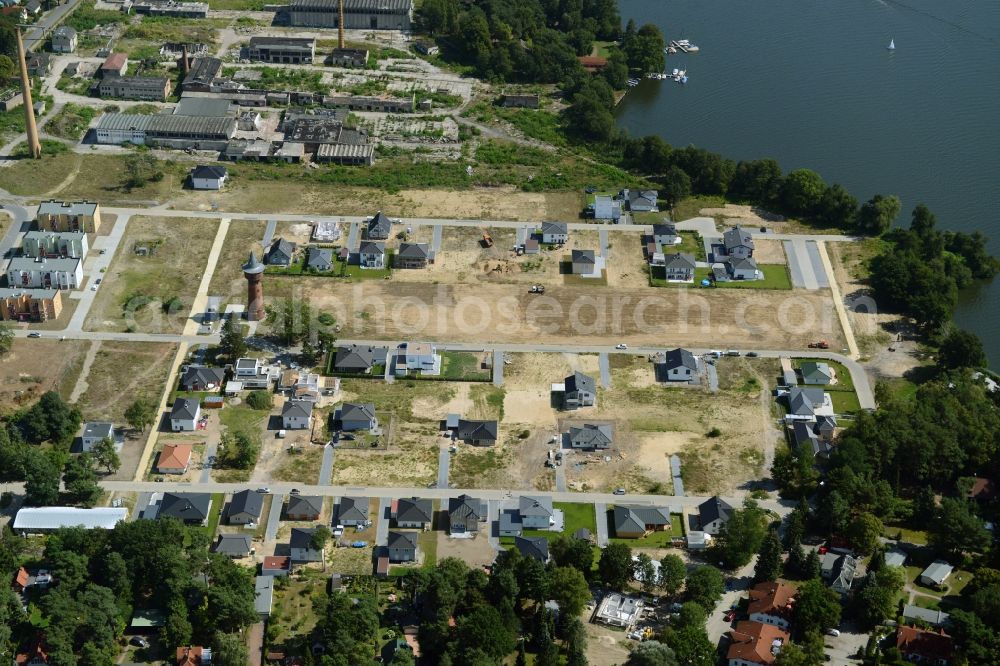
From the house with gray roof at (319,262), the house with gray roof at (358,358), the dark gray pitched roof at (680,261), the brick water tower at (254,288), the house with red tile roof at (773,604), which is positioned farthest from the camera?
the dark gray pitched roof at (680,261)

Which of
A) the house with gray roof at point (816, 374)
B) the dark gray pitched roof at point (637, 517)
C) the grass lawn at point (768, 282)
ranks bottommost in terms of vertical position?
the dark gray pitched roof at point (637, 517)

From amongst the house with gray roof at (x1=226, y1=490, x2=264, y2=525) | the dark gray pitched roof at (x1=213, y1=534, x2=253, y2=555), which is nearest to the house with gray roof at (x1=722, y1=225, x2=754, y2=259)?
the house with gray roof at (x1=226, y1=490, x2=264, y2=525)

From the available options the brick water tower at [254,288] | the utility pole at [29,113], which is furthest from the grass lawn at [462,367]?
the utility pole at [29,113]

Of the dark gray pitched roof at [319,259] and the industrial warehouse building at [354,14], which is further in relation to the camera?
the industrial warehouse building at [354,14]

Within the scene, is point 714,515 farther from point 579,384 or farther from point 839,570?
point 579,384

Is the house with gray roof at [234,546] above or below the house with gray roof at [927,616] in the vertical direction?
below

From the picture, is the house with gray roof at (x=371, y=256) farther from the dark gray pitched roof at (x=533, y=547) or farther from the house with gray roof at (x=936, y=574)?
the house with gray roof at (x=936, y=574)
